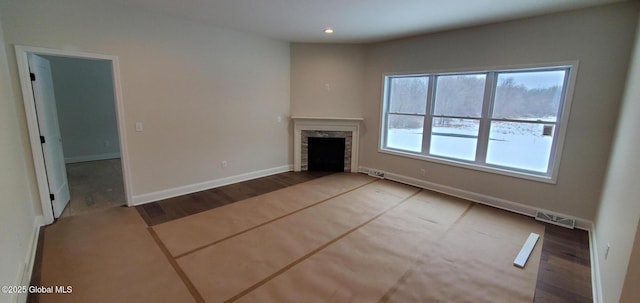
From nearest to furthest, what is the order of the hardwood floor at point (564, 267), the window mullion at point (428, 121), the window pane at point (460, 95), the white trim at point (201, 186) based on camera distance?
the hardwood floor at point (564, 267) → the white trim at point (201, 186) → the window pane at point (460, 95) → the window mullion at point (428, 121)

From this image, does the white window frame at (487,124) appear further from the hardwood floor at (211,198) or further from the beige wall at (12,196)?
the beige wall at (12,196)

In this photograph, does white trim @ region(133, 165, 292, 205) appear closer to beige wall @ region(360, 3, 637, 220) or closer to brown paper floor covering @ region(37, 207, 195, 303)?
brown paper floor covering @ region(37, 207, 195, 303)

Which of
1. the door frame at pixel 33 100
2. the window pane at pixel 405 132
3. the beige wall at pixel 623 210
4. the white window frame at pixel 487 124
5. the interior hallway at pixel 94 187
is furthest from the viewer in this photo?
the window pane at pixel 405 132

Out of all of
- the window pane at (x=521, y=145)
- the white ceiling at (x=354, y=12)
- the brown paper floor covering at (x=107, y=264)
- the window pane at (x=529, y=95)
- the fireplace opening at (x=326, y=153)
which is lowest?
the brown paper floor covering at (x=107, y=264)

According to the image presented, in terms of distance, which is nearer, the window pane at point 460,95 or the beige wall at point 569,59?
the beige wall at point 569,59

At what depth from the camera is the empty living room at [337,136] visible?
2.25 m

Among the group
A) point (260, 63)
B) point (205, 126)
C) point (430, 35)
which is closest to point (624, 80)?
point (430, 35)

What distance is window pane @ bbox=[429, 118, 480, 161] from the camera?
422 cm

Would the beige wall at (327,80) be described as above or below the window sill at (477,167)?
above

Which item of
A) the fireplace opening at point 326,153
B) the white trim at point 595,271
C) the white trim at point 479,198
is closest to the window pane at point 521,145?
the white trim at point 479,198

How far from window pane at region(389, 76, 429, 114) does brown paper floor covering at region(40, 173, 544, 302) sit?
1.88 metres

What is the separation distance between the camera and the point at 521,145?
3.75 meters

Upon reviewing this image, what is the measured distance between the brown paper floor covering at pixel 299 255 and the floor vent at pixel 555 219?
169 millimetres

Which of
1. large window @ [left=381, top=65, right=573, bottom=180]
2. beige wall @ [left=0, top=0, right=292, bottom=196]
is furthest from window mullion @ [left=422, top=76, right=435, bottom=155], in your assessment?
beige wall @ [left=0, top=0, right=292, bottom=196]
